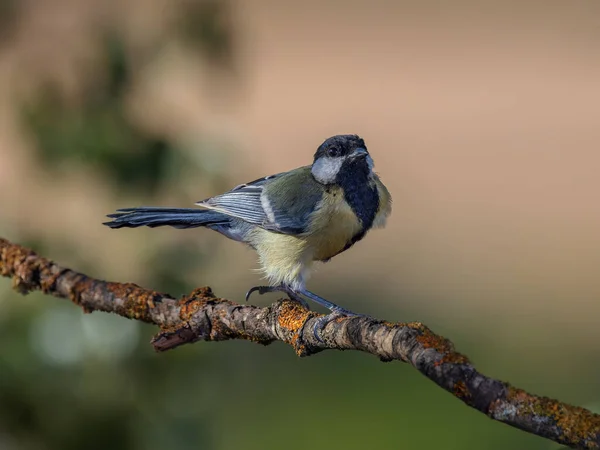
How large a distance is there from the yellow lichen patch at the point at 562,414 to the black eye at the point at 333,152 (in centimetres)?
97

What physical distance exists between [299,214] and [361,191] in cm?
17

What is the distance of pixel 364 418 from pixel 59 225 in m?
2.71

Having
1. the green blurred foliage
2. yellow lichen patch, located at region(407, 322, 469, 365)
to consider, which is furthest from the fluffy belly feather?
yellow lichen patch, located at region(407, 322, 469, 365)

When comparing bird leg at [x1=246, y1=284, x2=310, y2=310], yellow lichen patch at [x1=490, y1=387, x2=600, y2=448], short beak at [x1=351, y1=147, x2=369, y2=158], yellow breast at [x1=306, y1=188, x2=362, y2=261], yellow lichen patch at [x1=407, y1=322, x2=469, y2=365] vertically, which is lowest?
yellow lichen patch at [x1=490, y1=387, x2=600, y2=448]

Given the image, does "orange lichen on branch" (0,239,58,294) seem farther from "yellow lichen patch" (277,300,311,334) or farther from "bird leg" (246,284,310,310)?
"yellow lichen patch" (277,300,311,334)

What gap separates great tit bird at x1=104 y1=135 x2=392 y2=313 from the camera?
6.05 ft

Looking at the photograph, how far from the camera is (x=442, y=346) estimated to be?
98 centimetres

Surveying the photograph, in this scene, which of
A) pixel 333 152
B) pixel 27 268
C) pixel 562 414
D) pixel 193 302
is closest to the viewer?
pixel 562 414

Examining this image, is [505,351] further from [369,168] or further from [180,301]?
[180,301]

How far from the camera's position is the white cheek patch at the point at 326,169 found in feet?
6.09

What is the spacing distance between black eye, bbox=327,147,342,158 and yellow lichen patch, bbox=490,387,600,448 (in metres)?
0.97

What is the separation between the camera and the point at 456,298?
6117 millimetres

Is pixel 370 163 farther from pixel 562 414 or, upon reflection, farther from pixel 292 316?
pixel 562 414

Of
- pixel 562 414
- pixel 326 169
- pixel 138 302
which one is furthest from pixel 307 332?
pixel 326 169
